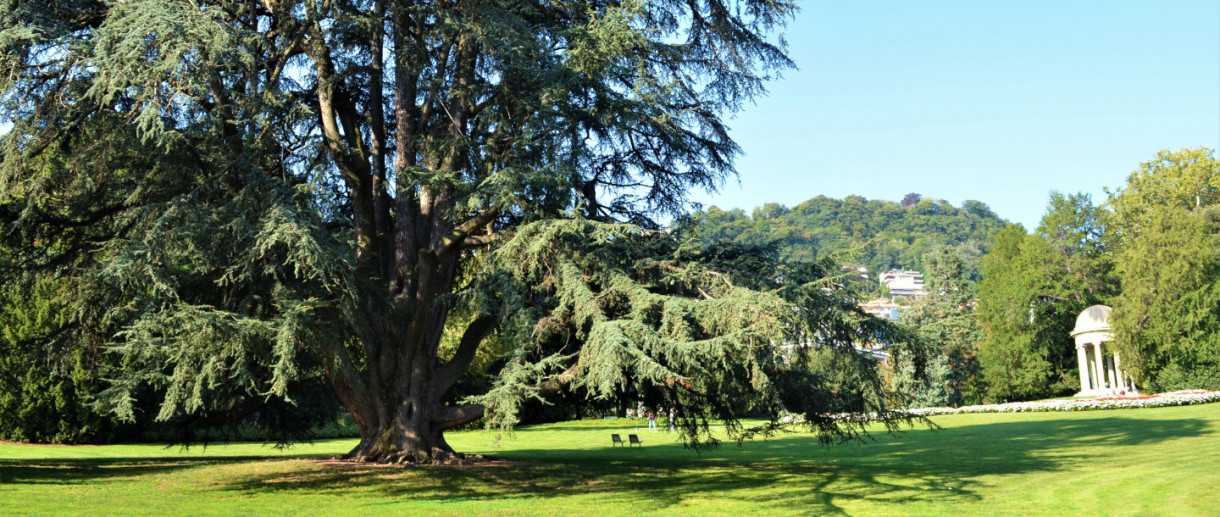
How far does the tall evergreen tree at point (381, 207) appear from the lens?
13.5 metres

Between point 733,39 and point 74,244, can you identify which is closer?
point 74,244

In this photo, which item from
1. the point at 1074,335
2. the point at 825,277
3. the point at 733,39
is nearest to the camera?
the point at 825,277

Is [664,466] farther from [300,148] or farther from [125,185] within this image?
[125,185]

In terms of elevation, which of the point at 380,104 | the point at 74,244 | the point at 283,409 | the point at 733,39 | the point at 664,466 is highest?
the point at 733,39

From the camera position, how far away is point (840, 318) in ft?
48.9

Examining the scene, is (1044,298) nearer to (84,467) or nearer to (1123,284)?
(1123,284)

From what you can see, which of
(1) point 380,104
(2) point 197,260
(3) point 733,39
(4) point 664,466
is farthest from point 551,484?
(3) point 733,39

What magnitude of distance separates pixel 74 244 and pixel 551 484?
9403 mm

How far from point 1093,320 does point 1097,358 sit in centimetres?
206

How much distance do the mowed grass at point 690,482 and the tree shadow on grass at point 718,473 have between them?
0.12 feet

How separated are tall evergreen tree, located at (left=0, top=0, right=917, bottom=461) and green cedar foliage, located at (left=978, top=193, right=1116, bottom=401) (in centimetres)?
3978

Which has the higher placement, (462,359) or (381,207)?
(381,207)

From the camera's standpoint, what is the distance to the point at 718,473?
17.9m

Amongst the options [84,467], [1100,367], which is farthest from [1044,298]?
[84,467]
